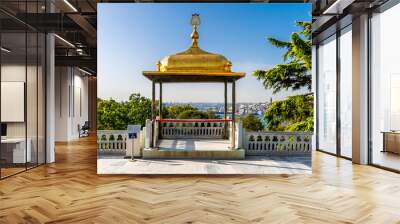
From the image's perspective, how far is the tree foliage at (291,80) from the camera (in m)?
5.62

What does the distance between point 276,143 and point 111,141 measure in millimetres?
2436

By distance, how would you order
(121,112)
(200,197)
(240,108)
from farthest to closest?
(240,108) < (121,112) < (200,197)

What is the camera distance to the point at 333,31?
8297mm

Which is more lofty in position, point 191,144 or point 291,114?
point 291,114

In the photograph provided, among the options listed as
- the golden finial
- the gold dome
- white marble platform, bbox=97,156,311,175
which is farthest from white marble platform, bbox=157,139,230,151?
the golden finial

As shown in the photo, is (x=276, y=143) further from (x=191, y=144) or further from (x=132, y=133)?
(x=132, y=133)

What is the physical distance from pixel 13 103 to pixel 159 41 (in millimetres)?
2484

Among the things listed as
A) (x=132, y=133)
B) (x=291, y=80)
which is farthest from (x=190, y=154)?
(x=291, y=80)

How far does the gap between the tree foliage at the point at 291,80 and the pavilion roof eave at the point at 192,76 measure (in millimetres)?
357

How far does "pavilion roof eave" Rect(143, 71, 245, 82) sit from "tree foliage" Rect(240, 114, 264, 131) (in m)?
0.61

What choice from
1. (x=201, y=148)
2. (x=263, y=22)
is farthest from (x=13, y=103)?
Answer: (x=263, y=22)

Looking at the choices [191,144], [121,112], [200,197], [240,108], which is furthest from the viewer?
A: [191,144]

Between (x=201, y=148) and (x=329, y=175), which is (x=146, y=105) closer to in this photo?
(x=201, y=148)

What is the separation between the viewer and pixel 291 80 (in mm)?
5707
